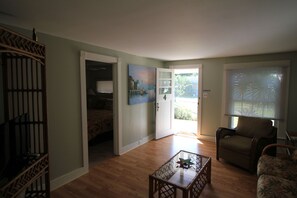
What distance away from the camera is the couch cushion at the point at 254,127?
126 inches

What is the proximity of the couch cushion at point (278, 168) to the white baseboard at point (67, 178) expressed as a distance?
2.64 m

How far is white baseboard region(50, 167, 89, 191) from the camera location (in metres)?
2.46

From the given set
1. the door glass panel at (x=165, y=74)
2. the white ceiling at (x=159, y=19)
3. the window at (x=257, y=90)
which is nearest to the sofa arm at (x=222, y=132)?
the window at (x=257, y=90)

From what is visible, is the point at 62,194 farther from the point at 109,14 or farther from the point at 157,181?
the point at 109,14

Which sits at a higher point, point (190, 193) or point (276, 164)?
point (276, 164)

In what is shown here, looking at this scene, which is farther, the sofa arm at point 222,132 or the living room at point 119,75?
the sofa arm at point 222,132

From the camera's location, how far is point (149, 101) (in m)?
4.51

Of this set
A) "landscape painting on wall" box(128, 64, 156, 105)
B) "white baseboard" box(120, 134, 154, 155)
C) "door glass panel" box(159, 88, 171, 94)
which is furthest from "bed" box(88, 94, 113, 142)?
"door glass panel" box(159, 88, 171, 94)

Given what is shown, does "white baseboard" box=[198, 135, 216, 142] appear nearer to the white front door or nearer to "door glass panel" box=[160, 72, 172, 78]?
the white front door

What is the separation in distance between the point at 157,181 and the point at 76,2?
208 centimetres

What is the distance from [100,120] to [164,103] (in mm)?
1794

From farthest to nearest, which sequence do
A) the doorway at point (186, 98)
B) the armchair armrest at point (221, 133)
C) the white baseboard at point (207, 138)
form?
1. the doorway at point (186, 98)
2. the white baseboard at point (207, 138)
3. the armchair armrest at point (221, 133)

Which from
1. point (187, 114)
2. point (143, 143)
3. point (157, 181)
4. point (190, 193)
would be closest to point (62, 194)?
point (157, 181)

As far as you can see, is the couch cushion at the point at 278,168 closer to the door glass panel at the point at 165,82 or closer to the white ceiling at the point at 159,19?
the white ceiling at the point at 159,19
